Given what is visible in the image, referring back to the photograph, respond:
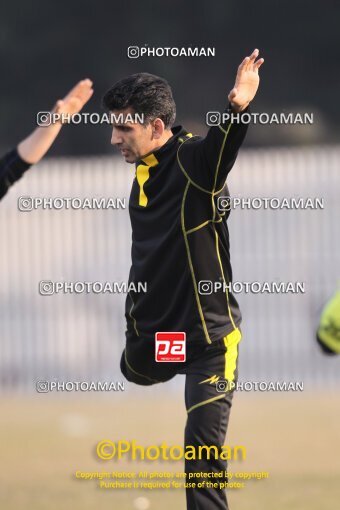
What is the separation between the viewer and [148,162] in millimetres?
5309

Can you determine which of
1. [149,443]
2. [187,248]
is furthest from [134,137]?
[149,443]

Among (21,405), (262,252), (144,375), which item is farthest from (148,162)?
(262,252)

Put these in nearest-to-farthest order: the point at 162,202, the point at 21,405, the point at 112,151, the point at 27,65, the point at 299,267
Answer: the point at 162,202 → the point at 21,405 → the point at 299,267 → the point at 112,151 → the point at 27,65

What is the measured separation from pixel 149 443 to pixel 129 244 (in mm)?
4052

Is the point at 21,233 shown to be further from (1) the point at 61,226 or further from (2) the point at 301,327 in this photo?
(2) the point at 301,327

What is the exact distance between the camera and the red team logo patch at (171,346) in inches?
203

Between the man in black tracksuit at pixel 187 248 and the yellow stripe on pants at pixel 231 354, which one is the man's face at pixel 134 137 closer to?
the man in black tracksuit at pixel 187 248

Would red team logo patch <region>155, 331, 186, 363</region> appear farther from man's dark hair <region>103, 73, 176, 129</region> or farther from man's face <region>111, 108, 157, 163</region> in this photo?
man's dark hair <region>103, 73, 176, 129</region>

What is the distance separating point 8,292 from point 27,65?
3.04m

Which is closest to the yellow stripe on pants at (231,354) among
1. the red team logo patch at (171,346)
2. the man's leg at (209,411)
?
the man's leg at (209,411)

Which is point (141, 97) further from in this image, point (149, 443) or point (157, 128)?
point (149, 443)

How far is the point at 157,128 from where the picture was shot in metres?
5.30

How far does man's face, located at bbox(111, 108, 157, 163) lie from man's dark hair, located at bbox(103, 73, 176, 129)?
29 mm

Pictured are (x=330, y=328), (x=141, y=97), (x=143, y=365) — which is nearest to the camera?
(x=330, y=328)
